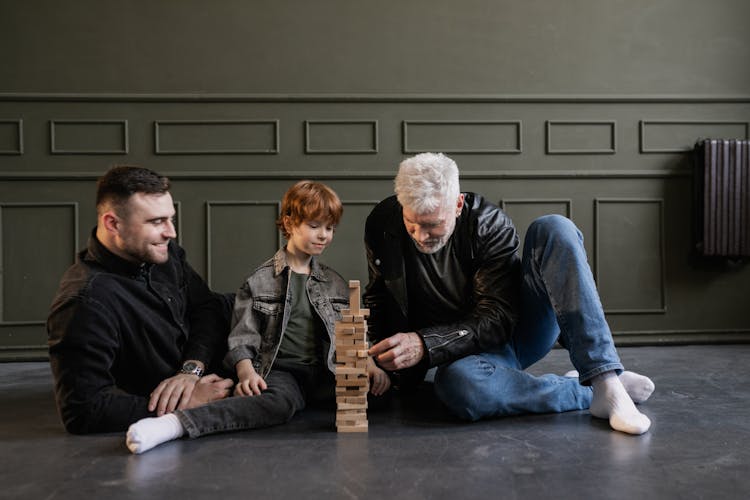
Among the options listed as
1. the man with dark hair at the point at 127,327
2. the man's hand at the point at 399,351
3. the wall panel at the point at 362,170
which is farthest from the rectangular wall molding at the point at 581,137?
the man with dark hair at the point at 127,327

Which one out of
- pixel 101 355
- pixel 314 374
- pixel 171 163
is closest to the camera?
pixel 101 355

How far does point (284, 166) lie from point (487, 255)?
1.97 m

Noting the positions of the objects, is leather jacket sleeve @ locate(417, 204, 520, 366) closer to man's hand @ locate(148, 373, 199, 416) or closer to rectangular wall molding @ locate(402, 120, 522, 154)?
man's hand @ locate(148, 373, 199, 416)

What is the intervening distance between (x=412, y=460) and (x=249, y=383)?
64 cm

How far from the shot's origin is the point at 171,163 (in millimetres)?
3904

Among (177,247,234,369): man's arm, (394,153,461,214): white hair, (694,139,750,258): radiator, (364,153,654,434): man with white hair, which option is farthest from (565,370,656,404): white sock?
(694,139,750,258): radiator

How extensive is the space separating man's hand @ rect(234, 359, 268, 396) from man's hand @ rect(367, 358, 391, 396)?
1.19ft

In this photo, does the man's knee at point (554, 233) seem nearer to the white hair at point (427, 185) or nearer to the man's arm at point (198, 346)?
the white hair at point (427, 185)

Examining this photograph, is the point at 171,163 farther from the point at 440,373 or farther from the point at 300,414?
the point at 440,373

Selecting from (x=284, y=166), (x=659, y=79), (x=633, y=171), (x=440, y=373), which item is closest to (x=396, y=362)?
(x=440, y=373)

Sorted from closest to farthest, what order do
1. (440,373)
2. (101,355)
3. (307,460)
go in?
1. (307,460)
2. (101,355)
3. (440,373)

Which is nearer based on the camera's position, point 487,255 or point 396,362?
point 396,362

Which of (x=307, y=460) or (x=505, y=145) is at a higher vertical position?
(x=505, y=145)

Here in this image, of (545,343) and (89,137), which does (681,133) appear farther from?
(89,137)
